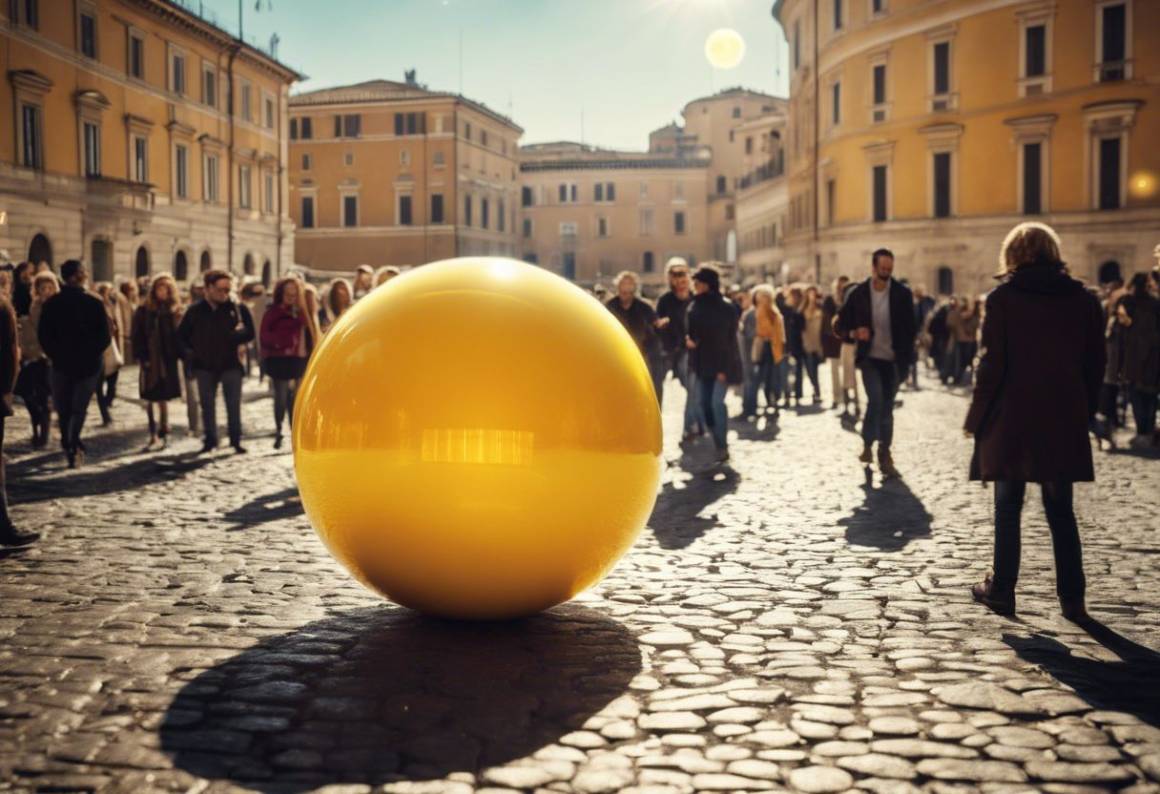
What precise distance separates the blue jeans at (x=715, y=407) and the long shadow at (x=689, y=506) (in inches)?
16.2

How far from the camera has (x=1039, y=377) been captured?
6398mm

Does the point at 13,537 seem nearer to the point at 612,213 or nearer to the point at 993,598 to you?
the point at 993,598

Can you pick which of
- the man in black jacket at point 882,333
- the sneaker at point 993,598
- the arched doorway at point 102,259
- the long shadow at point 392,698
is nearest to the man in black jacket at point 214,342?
the man in black jacket at point 882,333

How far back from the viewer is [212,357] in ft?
43.1

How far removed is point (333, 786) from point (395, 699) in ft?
2.94

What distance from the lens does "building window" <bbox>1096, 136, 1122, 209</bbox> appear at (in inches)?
1651

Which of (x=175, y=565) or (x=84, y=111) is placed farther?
(x=84, y=111)

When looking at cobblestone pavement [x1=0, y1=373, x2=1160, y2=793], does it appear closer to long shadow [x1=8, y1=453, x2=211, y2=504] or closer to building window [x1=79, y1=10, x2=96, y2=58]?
long shadow [x1=8, y1=453, x2=211, y2=504]

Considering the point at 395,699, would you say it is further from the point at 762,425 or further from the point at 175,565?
the point at 762,425

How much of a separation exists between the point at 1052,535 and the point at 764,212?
70.8 m

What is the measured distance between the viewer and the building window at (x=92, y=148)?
4031 cm

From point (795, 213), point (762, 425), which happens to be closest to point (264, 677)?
point (762, 425)

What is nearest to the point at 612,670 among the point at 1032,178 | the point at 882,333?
the point at 882,333

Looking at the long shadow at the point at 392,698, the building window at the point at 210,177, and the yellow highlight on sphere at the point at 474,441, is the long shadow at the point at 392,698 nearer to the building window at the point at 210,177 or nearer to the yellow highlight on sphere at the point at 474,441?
the yellow highlight on sphere at the point at 474,441
